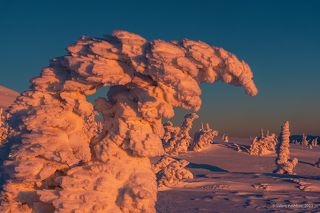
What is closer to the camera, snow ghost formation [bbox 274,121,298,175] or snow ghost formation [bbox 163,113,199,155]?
snow ghost formation [bbox 274,121,298,175]

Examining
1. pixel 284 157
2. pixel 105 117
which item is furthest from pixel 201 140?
pixel 105 117

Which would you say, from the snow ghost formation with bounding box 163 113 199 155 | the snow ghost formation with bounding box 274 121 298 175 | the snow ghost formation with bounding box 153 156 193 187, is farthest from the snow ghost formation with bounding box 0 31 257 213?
the snow ghost formation with bounding box 163 113 199 155

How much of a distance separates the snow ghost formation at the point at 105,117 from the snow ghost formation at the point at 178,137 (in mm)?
37549

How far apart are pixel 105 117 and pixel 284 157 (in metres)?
31.1

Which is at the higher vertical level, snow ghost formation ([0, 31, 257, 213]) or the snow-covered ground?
snow ghost formation ([0, 31, 257, 213])

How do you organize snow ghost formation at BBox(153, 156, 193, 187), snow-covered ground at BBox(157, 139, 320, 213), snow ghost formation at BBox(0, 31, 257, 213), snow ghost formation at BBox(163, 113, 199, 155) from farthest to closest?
snow ghost formation at BBox(163, 113, 199, 155)
snow ghost formation at BBox(153, 156, 193, 187)
snow-covered ground at BBox(157, 139, 320, 213)
snow ghost formation at BBox(0, 31, 257, 213)

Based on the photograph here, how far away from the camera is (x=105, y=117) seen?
24.9 ft

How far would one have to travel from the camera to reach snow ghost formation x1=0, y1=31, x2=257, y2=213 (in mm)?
6777

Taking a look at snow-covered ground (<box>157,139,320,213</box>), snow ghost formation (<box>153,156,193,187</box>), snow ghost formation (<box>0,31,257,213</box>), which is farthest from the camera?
snow ghost formation (<box>153,156,193,187</box>)

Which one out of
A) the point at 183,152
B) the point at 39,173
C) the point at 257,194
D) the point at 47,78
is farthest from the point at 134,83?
the point at 183,152

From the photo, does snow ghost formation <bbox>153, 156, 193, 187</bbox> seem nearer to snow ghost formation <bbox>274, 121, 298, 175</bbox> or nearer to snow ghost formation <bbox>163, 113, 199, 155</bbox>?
snow ghost formation <bbox>274, 121, 298, 175</bbox>

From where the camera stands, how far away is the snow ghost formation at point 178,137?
150ft

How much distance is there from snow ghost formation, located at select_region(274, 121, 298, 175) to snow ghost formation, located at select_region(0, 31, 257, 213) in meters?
27.8

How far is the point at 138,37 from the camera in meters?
6.92
